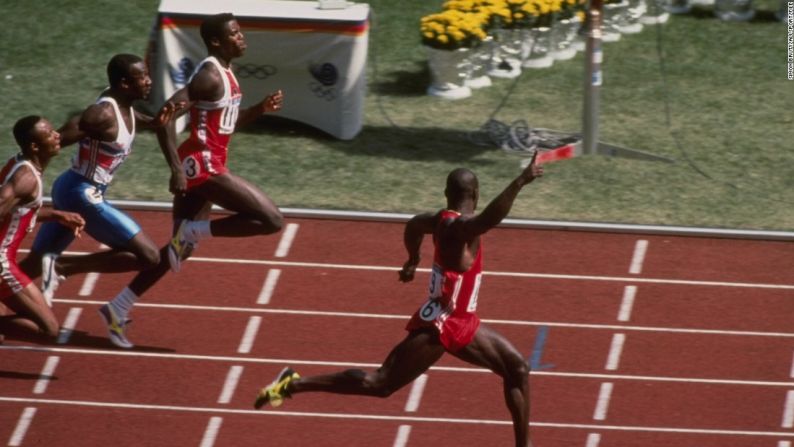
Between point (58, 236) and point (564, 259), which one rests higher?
point (58, 236)

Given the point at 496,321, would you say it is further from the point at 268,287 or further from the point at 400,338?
the point at 268,287

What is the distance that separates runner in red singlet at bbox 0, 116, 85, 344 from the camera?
10359mm

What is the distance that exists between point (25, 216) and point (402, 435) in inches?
97.6

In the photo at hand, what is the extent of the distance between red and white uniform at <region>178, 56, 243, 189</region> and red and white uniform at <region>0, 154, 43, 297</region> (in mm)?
1174

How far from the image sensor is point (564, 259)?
12.7 m

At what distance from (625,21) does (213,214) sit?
5.42 metres

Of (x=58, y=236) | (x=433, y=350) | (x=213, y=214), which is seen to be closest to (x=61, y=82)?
(x=213, y=214)

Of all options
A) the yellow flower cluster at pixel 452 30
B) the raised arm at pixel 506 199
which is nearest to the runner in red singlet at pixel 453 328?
the raised arm at pixel 506 199

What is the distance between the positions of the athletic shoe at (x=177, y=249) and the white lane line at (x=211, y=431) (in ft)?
3.78

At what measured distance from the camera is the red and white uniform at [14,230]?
10.4 meters

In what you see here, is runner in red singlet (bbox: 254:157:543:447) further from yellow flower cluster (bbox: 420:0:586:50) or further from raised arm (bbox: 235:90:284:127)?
yellow flower cluster (bbox: 420:0:586:50)

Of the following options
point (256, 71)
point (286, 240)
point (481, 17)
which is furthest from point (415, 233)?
point (481, 17)

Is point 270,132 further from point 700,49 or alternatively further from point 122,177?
point 700,49

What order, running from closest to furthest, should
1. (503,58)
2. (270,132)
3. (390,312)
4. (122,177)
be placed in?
1. (390,312)
2. (122,177)
3. (270,132)
4. (503,58)
